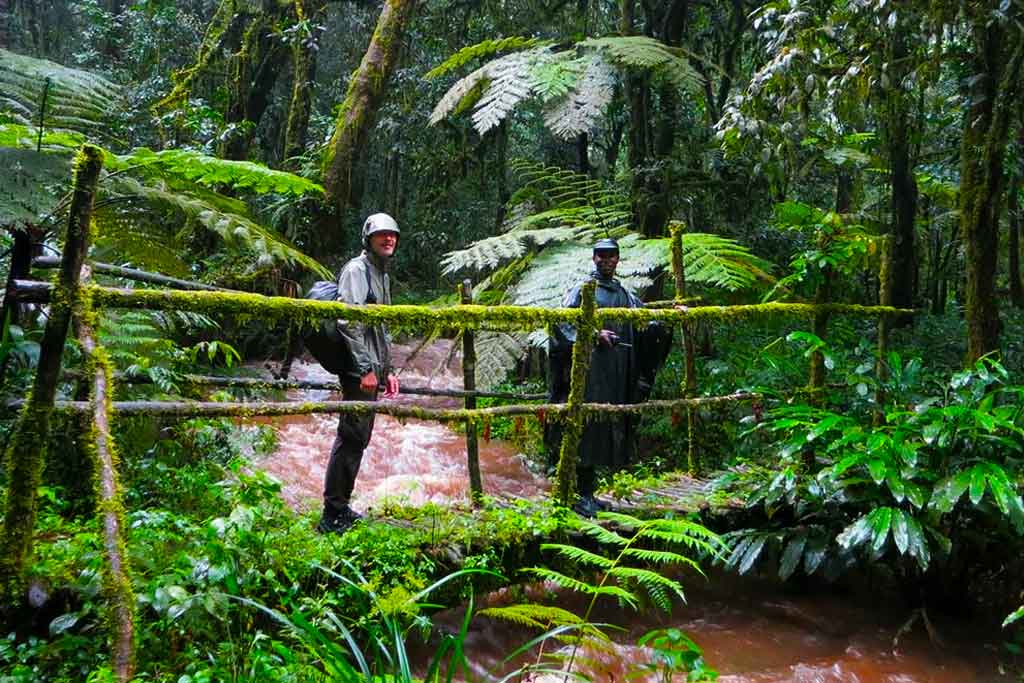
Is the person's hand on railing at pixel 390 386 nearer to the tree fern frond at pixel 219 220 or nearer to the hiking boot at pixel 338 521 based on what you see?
the hiking boot at pixel 338 521

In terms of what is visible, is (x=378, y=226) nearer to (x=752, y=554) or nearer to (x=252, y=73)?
(x=752, y=554)

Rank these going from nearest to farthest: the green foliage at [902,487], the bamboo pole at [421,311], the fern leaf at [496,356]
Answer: the bamboo pole at [421,311], the green foliage at [902,487], the fern leaf at [496,356]

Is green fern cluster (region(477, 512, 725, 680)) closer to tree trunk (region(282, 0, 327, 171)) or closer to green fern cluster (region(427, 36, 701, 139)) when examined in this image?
green fern cluster (region(427, 36, 701, 139))

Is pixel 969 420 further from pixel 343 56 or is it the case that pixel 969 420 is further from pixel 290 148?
pixel 343 56

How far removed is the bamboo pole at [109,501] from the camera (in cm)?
204

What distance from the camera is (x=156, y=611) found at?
7.50 ft

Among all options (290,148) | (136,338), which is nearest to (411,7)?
(290,148)

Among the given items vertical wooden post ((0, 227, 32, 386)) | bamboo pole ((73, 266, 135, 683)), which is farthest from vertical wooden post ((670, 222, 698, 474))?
vertical wooden post ((0, 227, 32, 386))

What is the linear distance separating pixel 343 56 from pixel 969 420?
1456 centimetres

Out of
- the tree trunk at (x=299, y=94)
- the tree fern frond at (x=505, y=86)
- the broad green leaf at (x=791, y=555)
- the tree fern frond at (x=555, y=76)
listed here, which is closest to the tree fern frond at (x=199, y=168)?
the tree fern frond at (x=505, y=86)

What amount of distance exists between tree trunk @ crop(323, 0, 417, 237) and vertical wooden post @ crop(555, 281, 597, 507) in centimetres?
515

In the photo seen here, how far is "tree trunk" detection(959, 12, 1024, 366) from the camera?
4336mm

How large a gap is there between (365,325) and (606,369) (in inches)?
58.1

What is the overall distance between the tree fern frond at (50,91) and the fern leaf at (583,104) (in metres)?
3.32
